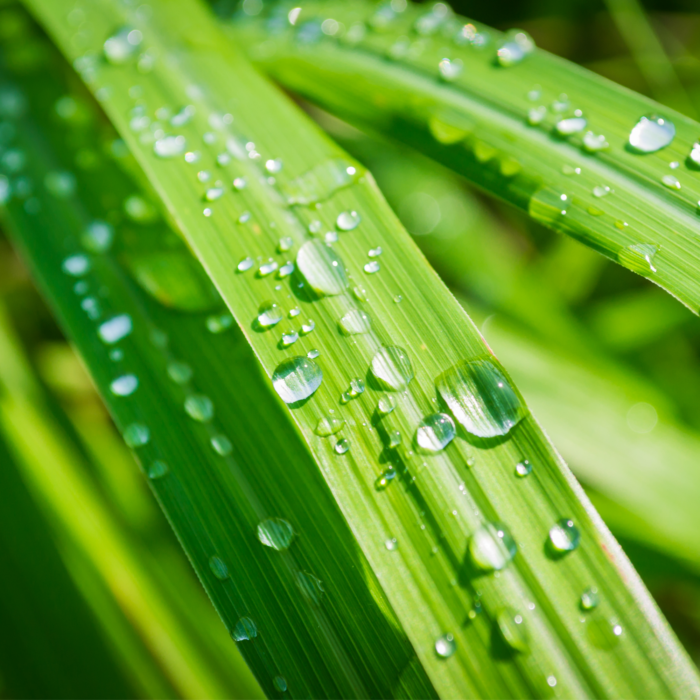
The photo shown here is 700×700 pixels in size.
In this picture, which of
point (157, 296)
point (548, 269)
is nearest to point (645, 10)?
point (548, 269)

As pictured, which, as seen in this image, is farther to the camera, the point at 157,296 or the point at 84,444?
→ the point at 84,444

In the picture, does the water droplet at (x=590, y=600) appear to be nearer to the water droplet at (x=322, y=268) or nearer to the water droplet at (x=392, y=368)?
the water droplet at (x=392, y=368)

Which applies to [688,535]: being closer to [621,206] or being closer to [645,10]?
[621,206]

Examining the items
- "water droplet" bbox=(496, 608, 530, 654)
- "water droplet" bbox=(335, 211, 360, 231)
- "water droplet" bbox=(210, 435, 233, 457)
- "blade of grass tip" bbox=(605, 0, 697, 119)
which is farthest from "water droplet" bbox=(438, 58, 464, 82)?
"blade of grass tip" bbox=(605, 0, 697, 119)

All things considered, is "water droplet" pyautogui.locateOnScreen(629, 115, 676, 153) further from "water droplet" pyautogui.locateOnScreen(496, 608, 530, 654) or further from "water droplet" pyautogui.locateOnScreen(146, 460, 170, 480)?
"water droplet" pyautogui.locateOnScreen(146, 460, 170, 480)

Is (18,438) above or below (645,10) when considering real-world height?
below

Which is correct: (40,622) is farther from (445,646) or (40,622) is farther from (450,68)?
(450,68)

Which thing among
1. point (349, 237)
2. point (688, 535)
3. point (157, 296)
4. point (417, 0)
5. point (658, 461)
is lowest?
point (688, 535)
